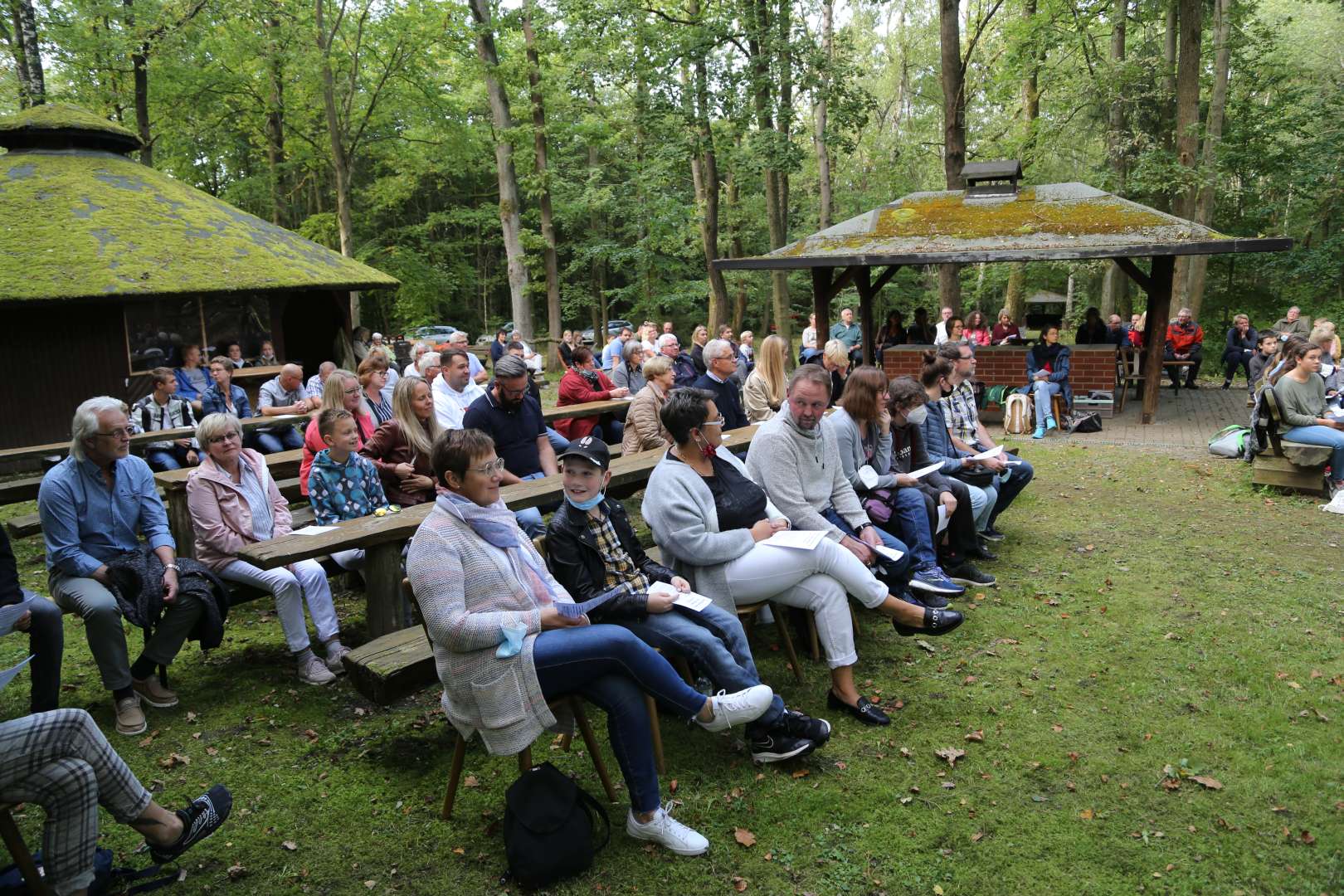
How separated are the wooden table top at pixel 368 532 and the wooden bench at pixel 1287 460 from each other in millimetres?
6473

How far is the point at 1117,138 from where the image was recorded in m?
21.9

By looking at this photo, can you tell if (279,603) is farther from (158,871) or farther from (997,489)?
(997,489)

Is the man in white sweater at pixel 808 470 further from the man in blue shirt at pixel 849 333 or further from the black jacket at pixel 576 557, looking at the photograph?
the man in blue shirt at pixel 849 333

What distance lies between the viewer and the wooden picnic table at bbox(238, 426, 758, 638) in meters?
4.46

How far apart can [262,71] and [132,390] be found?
16.0 m

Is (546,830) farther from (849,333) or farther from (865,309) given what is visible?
(849,333)

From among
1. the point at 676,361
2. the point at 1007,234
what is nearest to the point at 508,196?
the point at 676,361

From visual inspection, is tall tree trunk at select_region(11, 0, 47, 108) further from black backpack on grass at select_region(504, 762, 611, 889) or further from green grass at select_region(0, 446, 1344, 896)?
black backpack on grass at select_region(504, 762, 611, 889)

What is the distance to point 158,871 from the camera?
10.6 feet

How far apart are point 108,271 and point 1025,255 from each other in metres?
13.2

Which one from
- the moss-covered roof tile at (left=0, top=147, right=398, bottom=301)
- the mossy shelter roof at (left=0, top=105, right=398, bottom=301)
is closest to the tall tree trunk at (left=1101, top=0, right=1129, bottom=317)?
the mossy shelter roof at (left=0, top=105, right=398, bottom=301)

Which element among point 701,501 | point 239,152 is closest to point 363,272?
point 701,501

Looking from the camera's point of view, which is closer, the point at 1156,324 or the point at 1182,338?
the point at 1156,324

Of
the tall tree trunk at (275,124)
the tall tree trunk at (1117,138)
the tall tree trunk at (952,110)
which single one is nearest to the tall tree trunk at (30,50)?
the tall tree trunk at (275,124)
